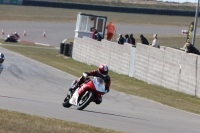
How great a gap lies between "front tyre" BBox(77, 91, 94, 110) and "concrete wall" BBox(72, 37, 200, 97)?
7227 mm

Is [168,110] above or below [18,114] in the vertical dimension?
below

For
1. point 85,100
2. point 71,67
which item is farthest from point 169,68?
point 85,100

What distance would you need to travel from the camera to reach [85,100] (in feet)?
43.4

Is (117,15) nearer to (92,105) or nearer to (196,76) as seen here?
(196,76)

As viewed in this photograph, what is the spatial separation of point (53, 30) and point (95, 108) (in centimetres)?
4107

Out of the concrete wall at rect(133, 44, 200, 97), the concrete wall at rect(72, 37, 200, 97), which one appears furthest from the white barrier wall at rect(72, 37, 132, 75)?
the concrete wall at rect(133, 44, 200, 97)

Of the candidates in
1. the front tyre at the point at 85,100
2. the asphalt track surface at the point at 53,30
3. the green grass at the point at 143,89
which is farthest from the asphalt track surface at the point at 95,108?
the asphalt track surface at the point at 53,30

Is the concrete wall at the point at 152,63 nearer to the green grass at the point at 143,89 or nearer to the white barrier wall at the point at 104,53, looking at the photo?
the white barrier wall at the point at 104,53

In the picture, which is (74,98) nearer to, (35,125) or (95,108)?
(95,108)

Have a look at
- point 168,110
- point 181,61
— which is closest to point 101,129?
point 168,110

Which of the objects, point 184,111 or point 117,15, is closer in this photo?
point 184,111

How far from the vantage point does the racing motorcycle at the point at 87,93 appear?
1291 centimetres

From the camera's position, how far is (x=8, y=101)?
13.5m

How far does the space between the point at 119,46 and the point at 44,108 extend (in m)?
14.3
